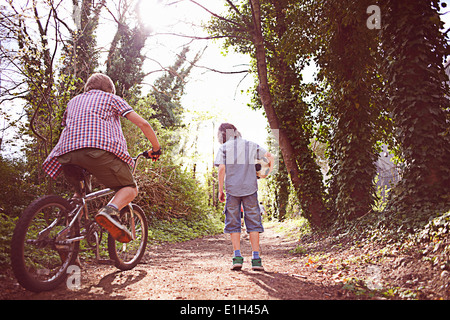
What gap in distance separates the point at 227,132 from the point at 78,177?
2083 mm

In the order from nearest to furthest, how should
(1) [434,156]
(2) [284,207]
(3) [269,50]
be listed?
(1) [434,156] < (3) [269,50] < (2) [284,207]

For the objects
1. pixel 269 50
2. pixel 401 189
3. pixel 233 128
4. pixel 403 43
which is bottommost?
pixel 401 189

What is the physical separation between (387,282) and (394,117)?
8.45 ft

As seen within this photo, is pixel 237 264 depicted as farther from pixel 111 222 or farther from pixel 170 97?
pixel 170 97

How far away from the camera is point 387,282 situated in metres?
3.00

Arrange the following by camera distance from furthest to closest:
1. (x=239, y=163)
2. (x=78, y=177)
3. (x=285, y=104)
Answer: (x=285, y=104) < (x=239, y=163) < (x=78, y=177)

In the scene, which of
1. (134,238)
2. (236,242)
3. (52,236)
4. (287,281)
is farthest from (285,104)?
(52,236)

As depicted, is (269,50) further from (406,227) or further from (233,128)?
(406,227)

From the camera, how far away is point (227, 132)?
14.6ft

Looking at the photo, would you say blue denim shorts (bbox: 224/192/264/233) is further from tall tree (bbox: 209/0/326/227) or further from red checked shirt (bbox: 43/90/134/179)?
tall tree (bbox: 209/0/326/227)

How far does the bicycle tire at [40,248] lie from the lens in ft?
8.01

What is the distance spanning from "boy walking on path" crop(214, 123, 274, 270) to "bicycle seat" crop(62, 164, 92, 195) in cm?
164

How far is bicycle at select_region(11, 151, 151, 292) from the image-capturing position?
247 cm
